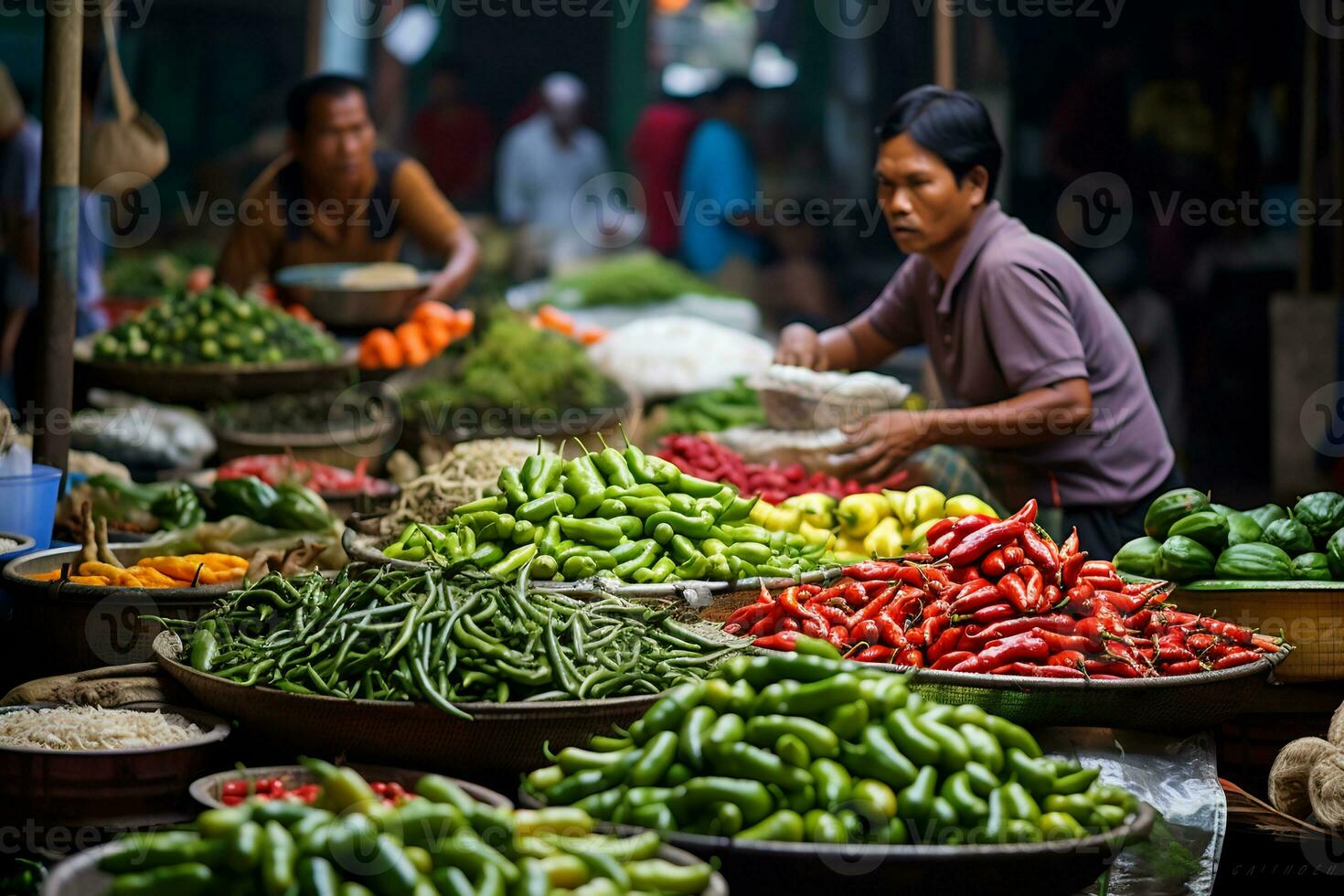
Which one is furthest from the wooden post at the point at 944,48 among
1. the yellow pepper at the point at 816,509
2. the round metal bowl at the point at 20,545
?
the round metal bowl at the point at 20,545

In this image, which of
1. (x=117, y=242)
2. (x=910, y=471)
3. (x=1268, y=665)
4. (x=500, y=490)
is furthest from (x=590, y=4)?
(x=1268, y=665)

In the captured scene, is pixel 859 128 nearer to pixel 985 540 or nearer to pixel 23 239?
pixel 23 239

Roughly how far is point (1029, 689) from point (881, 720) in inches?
24.6

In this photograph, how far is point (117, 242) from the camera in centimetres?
1422

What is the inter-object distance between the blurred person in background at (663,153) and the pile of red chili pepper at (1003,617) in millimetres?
9830

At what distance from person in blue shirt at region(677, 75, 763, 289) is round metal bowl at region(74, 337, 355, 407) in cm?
663

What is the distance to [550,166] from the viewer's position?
13406 millimetres

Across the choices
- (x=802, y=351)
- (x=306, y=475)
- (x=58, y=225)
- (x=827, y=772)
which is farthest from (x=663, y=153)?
(x=827, y=772)

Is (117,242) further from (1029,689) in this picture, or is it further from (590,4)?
(1029,689)

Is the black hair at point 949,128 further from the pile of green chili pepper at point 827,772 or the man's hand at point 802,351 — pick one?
the pile of green chili pepper at point 827,772

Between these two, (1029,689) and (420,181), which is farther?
(420,181)

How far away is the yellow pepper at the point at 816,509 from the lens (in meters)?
4.38

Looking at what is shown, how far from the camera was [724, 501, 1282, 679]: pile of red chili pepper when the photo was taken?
121 inches

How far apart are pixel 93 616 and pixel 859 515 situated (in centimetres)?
219
